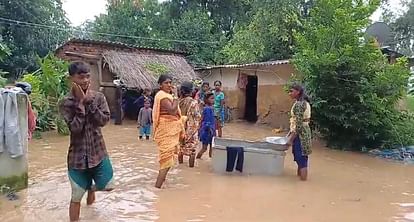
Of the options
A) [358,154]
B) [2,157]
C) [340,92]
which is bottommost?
[358,154]

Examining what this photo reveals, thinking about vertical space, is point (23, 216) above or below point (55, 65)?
below

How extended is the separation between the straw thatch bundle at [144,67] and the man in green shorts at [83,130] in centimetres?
1221

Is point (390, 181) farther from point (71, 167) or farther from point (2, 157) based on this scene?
point (2, 157)

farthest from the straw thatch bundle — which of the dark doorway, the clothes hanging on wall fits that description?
the dark doorway

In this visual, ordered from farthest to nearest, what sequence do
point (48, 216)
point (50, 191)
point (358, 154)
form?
point (358, 154)
point (50, 191)
point (48, 216)

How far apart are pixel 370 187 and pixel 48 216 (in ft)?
15.2

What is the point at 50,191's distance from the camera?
5.78m

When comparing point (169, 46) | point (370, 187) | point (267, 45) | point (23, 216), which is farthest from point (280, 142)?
point (169, 46)

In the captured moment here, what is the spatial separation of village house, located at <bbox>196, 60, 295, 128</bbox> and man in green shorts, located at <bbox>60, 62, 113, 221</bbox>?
36.2 ft

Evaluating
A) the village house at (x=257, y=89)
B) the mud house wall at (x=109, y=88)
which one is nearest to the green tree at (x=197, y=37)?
the village house at (x=257, y=89)

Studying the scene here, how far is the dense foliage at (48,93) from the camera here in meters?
12.7

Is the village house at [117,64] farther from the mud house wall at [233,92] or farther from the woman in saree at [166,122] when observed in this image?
the woman in saree at [166,122]

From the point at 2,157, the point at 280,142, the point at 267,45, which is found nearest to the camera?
the point at 2,157

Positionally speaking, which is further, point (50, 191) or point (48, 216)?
point (50, 191)
